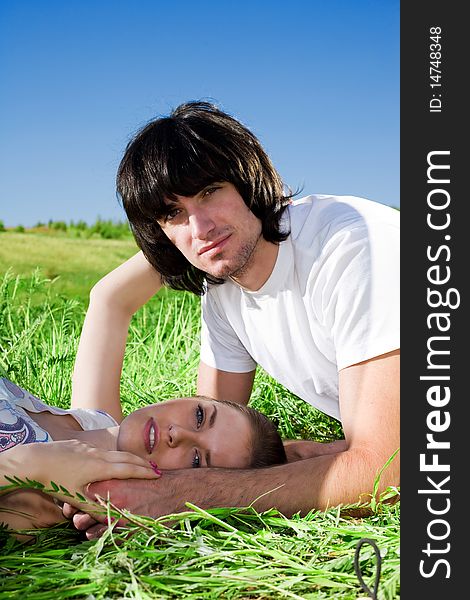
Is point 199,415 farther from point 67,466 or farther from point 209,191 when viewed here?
point 209,191

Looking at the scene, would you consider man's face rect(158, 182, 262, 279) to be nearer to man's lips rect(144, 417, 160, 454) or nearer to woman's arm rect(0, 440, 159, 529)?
man's lips rect(144, 417, 160, 454)

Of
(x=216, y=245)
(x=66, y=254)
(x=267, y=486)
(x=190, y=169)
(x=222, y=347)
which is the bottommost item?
(x=267, y=486)

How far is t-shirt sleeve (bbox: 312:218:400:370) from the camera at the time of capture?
2.30 meters

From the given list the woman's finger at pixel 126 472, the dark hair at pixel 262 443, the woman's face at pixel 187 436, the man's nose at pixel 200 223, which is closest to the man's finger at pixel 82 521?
the woman's finger at pixel 126 472

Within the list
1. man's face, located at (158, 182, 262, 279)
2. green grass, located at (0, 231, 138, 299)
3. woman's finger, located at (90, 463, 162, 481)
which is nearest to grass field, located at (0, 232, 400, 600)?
woman's finger, located at (90, 463, 162, 481)

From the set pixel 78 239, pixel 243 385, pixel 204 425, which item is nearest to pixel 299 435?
pixel 243 385

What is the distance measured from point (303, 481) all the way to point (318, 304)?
26.4 inches

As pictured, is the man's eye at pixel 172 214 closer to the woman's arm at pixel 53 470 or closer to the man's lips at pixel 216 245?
the man's lips at pixel 216 245

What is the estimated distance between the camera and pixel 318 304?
8.43 feet

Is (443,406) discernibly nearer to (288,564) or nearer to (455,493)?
(455,493)

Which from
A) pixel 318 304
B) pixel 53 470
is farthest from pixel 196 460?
pixel 318 304

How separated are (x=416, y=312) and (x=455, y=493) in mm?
463

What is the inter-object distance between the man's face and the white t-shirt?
0.14m

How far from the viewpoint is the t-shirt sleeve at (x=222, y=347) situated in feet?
10.5
